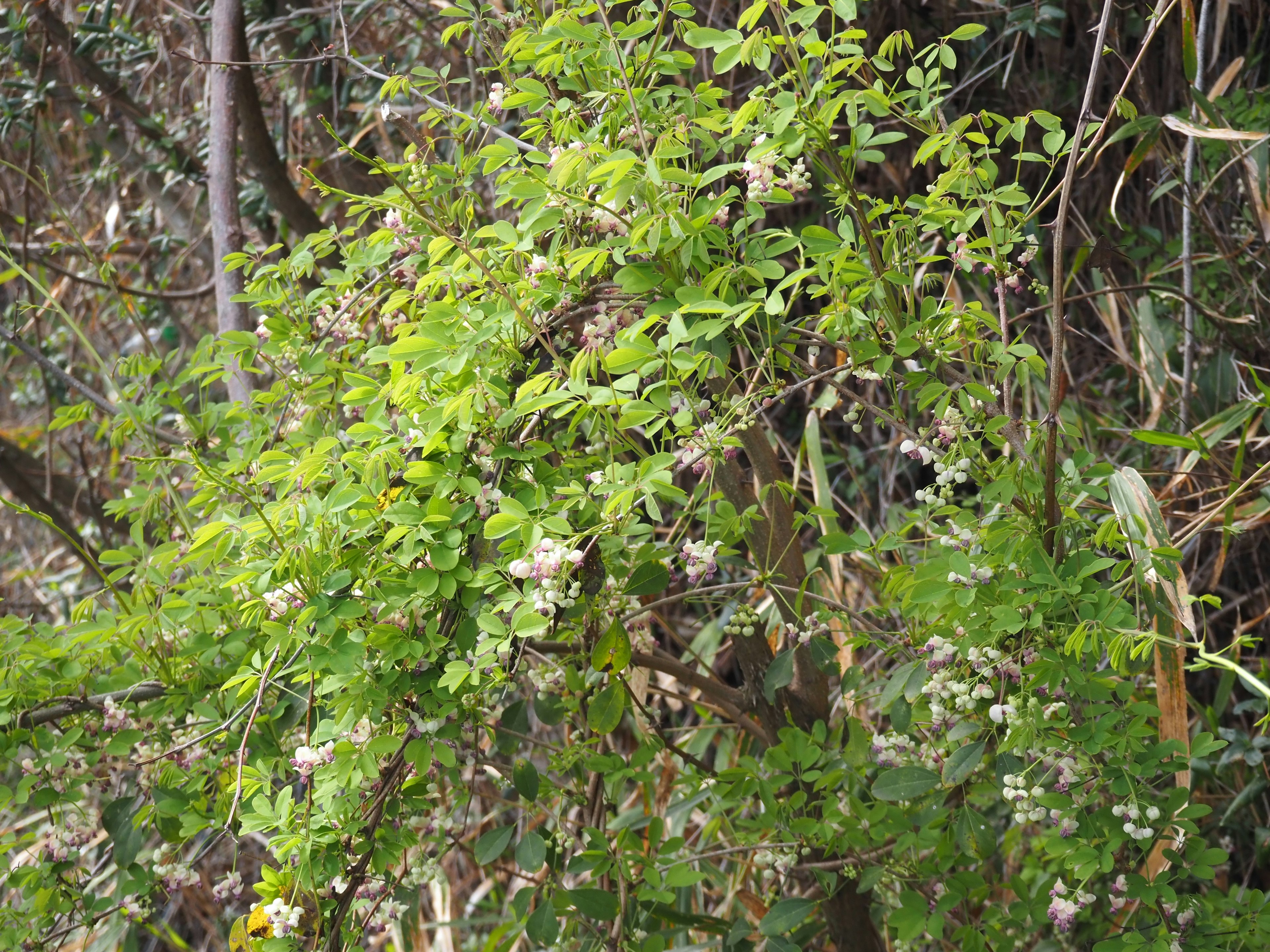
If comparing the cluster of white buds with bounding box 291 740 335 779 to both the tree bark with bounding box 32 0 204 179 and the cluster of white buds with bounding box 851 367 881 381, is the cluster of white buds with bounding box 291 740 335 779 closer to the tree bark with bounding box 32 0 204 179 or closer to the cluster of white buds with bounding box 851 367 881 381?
the cluster of white buds with bounding box 851 367 881 381

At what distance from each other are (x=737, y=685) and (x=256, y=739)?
1.40 m

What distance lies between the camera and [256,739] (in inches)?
43.2

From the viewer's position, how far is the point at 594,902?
115cm

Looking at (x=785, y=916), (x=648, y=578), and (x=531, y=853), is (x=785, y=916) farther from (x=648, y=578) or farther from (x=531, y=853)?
(x=648, y=578)

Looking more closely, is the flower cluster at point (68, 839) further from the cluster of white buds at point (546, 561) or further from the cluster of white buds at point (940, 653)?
the cluster of white buds at point (940, 653)

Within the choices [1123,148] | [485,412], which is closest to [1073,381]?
[1123,148]

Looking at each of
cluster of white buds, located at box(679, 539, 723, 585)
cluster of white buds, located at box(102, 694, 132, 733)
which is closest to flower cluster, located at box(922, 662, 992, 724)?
cluster of white buds, located at box(679, 539, 723, 585)

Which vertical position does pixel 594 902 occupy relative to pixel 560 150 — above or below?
below

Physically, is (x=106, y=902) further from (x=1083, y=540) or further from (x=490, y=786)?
(x=1083, y=540)

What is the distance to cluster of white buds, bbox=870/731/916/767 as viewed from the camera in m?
1.14

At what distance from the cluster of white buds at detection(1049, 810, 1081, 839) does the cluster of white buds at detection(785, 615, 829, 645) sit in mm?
298

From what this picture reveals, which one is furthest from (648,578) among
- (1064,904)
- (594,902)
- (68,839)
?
(68,839)

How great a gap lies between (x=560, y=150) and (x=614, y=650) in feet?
1.55

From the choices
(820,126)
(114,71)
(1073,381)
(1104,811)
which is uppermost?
(114,71)
